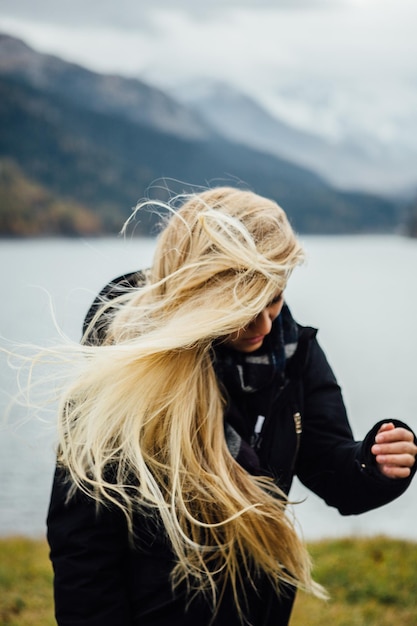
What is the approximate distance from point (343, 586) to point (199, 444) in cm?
299

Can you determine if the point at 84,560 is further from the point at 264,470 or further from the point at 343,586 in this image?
the point at 343,586

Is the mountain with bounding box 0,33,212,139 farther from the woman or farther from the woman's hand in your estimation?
the woman's hand

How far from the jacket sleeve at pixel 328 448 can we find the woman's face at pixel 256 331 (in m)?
0.20

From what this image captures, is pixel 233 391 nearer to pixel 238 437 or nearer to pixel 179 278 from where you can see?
pixel 238 437

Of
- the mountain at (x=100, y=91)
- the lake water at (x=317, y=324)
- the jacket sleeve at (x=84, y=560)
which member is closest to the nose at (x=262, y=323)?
the lake water at (x=317, y=324)

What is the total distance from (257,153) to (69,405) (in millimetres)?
90927

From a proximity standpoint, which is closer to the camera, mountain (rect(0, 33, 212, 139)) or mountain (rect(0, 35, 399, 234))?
mountain (rect(0, 35, 399, 234))

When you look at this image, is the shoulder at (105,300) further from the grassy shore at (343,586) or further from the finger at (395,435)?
the grassy shore at (343,586)

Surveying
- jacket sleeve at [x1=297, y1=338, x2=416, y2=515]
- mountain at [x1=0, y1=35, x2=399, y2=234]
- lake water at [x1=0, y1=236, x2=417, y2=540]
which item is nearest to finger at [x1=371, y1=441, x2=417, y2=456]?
jacket sleeve at [x1=297, y1=338, x2=416, y2=515]

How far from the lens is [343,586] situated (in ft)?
13.9

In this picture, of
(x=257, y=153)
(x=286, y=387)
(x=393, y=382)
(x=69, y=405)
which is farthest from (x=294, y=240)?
(x=257, y=153)

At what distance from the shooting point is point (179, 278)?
5.78 feet

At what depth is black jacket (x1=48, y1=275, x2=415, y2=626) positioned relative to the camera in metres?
1.67

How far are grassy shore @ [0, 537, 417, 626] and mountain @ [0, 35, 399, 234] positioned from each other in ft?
212
